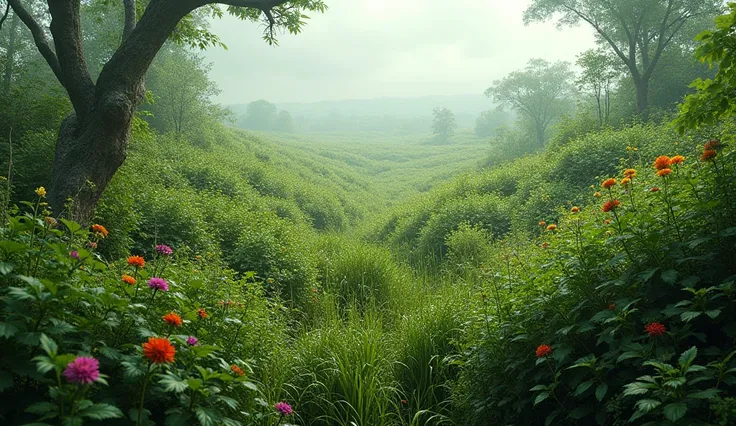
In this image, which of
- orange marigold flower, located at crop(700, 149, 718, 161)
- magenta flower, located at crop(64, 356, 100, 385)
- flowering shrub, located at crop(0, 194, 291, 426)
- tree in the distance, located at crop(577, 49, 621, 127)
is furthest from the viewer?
tree in the distance, located at crop(577, 49, 621, 127)

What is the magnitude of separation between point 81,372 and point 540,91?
4928 centimetres

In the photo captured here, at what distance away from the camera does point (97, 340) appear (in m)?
1.85

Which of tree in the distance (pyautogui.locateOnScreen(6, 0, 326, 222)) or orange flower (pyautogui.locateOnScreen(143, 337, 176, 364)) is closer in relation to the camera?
orange flower (pyautogui.locateOnScreen(143, 337, 176, 364))

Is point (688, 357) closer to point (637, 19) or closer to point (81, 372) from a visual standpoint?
point (81, 372)

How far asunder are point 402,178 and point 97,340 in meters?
36.8

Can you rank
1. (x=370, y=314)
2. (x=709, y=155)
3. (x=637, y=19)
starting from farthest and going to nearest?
(x=637, y=19), (x=370, y=314), (x=709, y=155)

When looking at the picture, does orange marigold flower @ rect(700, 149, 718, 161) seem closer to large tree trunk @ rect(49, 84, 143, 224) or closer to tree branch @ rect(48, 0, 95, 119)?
large tree trunk @ rect(49, 84, 143, 224)

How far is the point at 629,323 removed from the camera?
2.11m

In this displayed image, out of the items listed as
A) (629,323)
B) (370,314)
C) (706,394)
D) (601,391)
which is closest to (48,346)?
(601,391)

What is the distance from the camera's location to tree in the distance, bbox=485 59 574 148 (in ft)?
144

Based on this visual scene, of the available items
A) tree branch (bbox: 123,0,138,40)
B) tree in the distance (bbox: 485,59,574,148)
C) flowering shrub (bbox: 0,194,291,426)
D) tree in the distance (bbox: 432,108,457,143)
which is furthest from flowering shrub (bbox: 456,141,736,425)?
tree in the distance (bbox: 432,108,457,143)

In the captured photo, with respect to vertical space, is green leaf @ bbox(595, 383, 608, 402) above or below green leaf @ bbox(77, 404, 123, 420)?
below

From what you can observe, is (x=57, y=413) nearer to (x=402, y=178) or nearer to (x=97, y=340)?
(x=97, y=340)

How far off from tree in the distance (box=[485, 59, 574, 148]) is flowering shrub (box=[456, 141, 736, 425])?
145 feet
